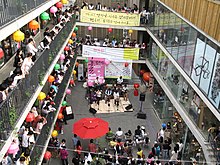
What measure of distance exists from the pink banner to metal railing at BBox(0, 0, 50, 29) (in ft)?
39.9

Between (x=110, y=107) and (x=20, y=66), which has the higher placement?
(x=20, y=66)

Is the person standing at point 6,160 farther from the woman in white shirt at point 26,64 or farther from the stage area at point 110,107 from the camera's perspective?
the stage area at point 110,107

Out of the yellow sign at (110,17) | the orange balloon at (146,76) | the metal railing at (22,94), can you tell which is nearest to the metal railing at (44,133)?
the metal railing at (22,94)

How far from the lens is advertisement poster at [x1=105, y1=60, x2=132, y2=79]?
25766mm

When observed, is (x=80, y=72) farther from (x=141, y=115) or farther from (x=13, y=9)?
(x=13, y=9)

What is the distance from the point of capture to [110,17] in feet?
80.4

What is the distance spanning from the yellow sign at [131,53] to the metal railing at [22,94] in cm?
958

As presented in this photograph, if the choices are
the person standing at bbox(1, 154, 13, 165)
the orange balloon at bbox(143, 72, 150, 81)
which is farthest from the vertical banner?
the person standing at bbox(1, 154, 13, 165)

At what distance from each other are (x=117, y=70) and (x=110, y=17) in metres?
4.51

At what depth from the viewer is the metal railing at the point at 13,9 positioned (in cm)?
966

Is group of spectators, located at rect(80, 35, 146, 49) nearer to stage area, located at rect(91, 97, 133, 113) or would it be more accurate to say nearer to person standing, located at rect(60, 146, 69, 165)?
stage area, located at rect(91, 97, 133, 113)

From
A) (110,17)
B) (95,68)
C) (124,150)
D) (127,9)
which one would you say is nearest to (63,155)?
(124,150)

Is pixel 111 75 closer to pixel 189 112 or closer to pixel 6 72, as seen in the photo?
pixel 189 112

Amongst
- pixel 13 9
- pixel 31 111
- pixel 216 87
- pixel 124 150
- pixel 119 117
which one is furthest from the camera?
pixel 119 117
